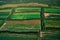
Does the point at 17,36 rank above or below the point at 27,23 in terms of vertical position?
below

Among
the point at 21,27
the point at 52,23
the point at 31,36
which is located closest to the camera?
the point at 31,36

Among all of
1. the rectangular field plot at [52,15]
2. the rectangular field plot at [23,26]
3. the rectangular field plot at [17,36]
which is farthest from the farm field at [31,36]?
the rectangular field plot at [52,15]

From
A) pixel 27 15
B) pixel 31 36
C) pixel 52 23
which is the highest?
pixel 27 15

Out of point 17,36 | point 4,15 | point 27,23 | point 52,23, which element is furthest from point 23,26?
point 4,15

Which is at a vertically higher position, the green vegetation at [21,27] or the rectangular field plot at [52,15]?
the rectangular field plot at [52,15]

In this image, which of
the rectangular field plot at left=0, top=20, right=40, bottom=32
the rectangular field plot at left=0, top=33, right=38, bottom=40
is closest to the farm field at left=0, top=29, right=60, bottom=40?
the rectangular field plot at left=0, top=33, right=38, bottom=40

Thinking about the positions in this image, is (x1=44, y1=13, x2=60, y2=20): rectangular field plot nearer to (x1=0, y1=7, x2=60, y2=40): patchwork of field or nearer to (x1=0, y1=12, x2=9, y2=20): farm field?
(x1=0, y1=7, x2=60, y2=40): patchwork of field

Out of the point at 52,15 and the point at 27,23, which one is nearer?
the point at 27,23

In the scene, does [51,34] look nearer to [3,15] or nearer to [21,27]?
[21,27]

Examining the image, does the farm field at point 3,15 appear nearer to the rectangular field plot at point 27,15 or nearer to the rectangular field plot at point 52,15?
the rectangular field plot at point 27,15

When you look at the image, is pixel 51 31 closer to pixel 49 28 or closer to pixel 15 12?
pixel 49 28
